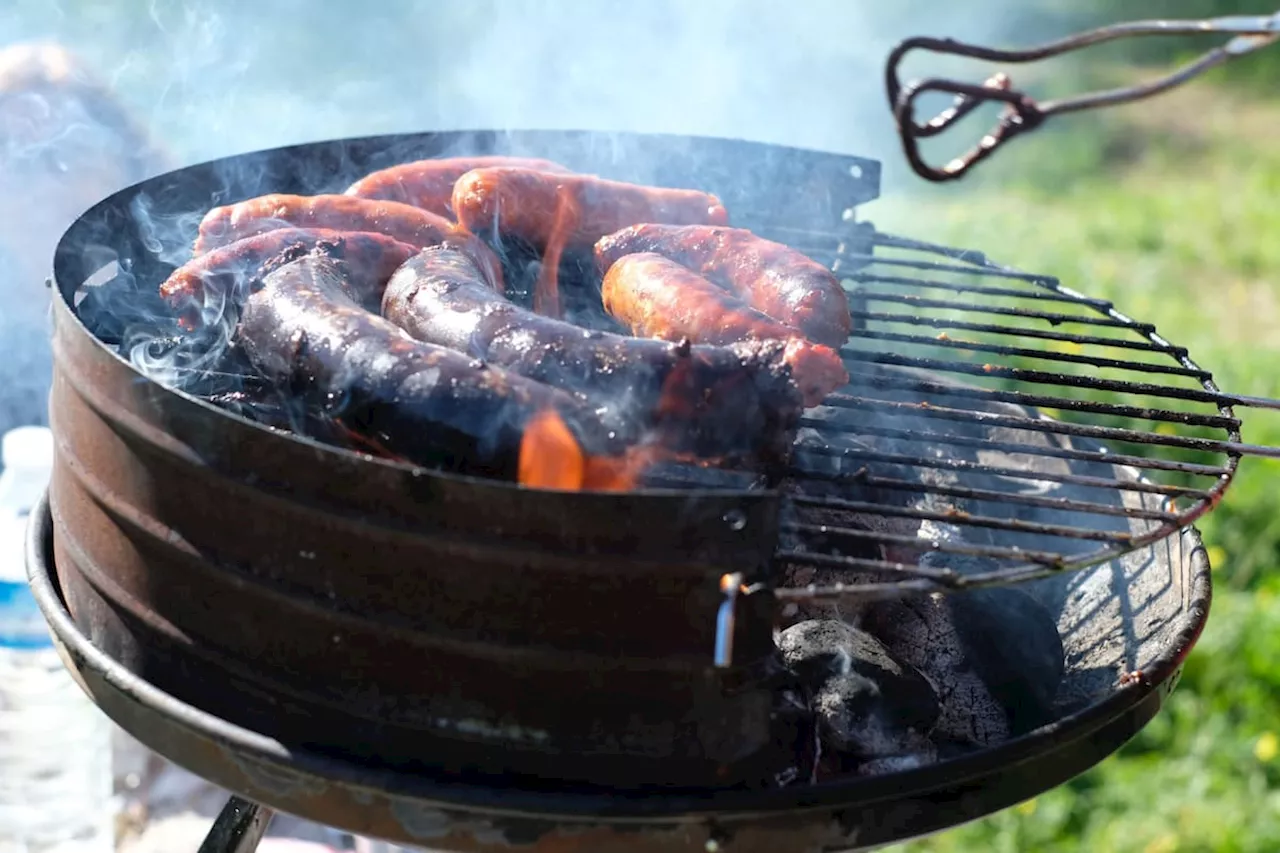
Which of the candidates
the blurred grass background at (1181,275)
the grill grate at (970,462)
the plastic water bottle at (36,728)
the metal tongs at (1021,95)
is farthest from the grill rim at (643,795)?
Result: the blurred grass background at (1181,275)

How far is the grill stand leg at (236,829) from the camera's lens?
2406 mm

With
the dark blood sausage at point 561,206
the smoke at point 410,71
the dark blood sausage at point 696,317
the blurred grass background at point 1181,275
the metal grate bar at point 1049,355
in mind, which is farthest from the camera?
the smoke at point 410,71

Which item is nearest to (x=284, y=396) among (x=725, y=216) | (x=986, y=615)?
(x=725, y=216)

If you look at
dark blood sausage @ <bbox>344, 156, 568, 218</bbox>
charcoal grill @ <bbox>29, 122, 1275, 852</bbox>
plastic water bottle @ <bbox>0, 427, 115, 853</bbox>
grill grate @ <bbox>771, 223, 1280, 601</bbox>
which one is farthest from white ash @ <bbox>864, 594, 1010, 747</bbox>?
plastic water bottle @ <bbox>0, 427, 115, 853</bbox>

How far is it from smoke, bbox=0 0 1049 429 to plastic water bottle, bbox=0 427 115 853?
100 cm

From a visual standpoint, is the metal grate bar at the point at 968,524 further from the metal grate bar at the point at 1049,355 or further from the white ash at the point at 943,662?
the white ash at the point at 943,662

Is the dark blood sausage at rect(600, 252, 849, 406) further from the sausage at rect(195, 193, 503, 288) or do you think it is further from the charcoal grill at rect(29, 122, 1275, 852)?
the sausage at rect(195, 193, 503, 288)

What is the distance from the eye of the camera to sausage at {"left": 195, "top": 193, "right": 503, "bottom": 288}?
2.84 m

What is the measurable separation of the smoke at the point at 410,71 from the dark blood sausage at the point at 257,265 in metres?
2.35

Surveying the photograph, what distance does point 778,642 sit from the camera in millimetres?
2482

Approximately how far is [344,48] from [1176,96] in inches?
377

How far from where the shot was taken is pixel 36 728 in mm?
4113

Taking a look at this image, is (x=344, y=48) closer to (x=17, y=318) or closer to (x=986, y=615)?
(x=17, y=318)

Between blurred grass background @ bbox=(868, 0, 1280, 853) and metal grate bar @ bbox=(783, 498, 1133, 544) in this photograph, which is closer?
metal grate bar @ bbox=(783, 498, 1133, 544)
